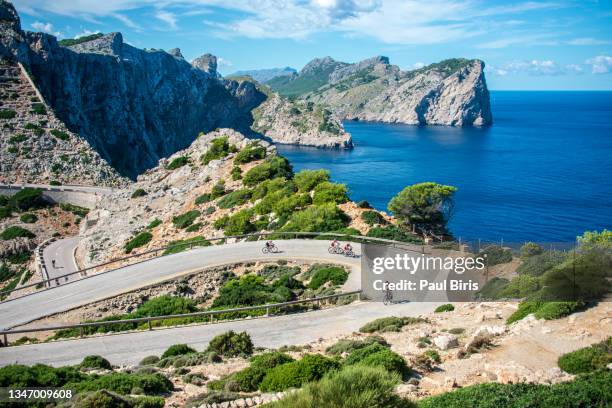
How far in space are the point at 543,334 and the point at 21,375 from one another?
51.0 ft

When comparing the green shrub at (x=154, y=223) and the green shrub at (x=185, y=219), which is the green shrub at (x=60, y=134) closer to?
the green shrub at (x=154, y=223)

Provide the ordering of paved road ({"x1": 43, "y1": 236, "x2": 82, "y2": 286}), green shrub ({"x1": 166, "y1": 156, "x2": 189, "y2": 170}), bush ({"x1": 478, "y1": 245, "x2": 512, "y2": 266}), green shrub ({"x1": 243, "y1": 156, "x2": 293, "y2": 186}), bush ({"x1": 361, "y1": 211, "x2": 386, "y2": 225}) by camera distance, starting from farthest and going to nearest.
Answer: green shrub ({"x1": 166, "y1": 156, "x2": 189, "y2": 170}) → green shrub ({"x1": 243, "y1": 156, "x2": 293, "y2": 186}) → paved road ({"x1": 43, "y1": 236, "x2": 82, "y2": 286}) → bush ({"x1": 361, "y1": 211, "x2": 386, "y2": 225}) → bush ({"x1": 478, "y1": 245, "x2": 512, "y2": 266})

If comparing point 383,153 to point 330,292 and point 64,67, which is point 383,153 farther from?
point 330,292

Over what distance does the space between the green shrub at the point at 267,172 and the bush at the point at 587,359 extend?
3677 centimetres

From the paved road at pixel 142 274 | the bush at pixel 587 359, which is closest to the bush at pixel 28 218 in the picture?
the paved road at pixel 142 274

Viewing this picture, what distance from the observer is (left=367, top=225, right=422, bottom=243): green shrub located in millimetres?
31203

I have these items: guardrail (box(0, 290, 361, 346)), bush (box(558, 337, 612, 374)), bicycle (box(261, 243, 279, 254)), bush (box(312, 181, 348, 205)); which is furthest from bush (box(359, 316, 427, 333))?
bush (box(312, 181, 348, 205))

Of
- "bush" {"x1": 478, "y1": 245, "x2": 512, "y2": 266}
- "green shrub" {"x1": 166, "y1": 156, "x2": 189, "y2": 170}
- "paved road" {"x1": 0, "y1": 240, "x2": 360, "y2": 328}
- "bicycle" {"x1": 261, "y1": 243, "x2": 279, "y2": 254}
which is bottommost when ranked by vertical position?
"paved road" {"x1": 0, "y1": 240, "x2": 360, "y2": 328}

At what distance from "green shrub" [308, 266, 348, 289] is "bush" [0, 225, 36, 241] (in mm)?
42991

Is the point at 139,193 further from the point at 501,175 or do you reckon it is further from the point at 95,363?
the point at 501,175

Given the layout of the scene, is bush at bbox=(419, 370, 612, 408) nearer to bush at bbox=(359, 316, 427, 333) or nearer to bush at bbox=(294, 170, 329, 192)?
bush at bbox=(359, 316, 427, 333)

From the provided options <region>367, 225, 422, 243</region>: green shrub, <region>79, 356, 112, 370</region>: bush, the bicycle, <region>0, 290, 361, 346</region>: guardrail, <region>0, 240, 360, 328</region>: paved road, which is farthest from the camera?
the bicycle

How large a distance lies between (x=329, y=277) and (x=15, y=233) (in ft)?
146

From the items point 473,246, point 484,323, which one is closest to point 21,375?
point 484,323
